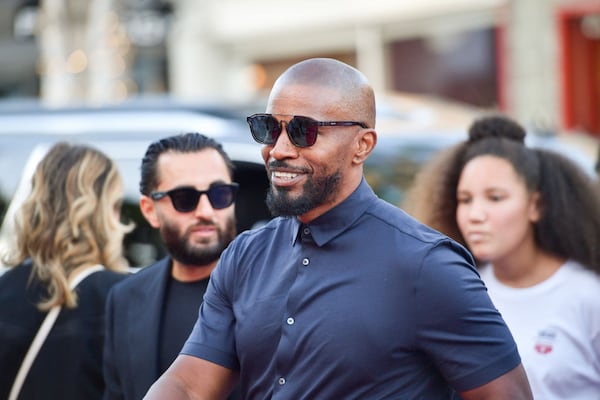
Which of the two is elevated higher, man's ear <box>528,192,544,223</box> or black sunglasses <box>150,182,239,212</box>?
black sunglasses <box>150,182,239,212</box>

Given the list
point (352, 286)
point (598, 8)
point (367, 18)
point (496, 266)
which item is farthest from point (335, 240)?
point (367, 18)

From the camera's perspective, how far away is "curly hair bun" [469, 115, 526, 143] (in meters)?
4.71

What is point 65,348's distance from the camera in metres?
4.31

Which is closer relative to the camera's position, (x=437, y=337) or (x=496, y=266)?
(x=437, y=337)

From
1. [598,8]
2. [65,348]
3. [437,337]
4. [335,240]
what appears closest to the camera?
[437,337]

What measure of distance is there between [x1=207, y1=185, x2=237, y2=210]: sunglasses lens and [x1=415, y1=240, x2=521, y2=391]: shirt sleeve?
1495 millimetres

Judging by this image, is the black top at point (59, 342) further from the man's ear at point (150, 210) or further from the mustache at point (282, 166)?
the mustache at point (282, 166)

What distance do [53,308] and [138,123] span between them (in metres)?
2.22

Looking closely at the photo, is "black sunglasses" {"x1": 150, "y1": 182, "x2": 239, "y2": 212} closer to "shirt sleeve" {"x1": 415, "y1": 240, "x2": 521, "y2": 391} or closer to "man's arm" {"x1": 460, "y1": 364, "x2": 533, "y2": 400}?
"shirt sleeve" {"x1": 415, "y1": 240, "x2": 521, "y2": 391}

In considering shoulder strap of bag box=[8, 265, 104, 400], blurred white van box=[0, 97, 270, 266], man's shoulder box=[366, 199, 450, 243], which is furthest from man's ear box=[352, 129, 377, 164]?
blurred white van box=[0, 97, 270, 266]

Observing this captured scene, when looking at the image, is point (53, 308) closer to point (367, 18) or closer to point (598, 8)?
point (598, 8)

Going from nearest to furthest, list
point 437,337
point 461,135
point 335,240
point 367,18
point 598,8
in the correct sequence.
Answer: point 437,337
point 335,240
point 461,135
point 598,8
point 367,18

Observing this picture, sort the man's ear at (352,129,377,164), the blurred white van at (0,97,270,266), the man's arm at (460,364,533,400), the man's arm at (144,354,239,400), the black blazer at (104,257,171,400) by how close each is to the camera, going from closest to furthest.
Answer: the man's arm at (460,364,533,400) → the man's ear at (352,129,377,164) → the man's arm at (144,354,239,400) → the black blazer at (104,257,171,400) → the blurred white van at (0,97,270,266)

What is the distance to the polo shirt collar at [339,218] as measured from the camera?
2914 millimetres
